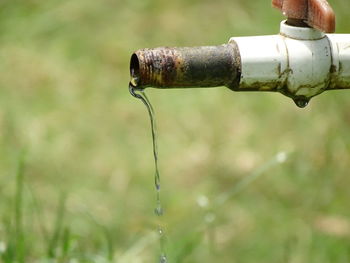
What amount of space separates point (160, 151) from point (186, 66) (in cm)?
178

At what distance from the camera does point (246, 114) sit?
3488 millimetres

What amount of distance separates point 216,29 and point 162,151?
920 mm

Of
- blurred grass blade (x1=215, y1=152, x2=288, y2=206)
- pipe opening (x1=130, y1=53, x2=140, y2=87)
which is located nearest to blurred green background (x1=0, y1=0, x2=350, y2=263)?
blurred grass blade (x1=215, y1=152, x2=288, y2=206)

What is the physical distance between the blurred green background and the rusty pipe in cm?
75

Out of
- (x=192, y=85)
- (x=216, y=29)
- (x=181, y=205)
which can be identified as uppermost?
(x=192, y=85)

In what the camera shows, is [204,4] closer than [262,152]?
No

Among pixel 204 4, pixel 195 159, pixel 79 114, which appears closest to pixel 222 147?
pixel 195 159

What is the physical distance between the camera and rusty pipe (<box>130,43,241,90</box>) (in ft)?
5.08

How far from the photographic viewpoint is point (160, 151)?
333cm

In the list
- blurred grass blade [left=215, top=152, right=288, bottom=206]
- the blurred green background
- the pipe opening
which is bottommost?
the blurred green background

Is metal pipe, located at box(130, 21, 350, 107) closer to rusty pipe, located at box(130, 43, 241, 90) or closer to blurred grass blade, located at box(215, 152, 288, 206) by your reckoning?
rusty pipe, located at box(130, 43, 241, 90)

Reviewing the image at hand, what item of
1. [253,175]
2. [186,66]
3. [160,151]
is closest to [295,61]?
[186,66]

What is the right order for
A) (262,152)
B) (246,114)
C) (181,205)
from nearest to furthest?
(181,205)
(262,152)
(246,114)

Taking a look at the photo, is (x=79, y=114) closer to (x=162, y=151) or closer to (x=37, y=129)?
(x=37, y=129)
